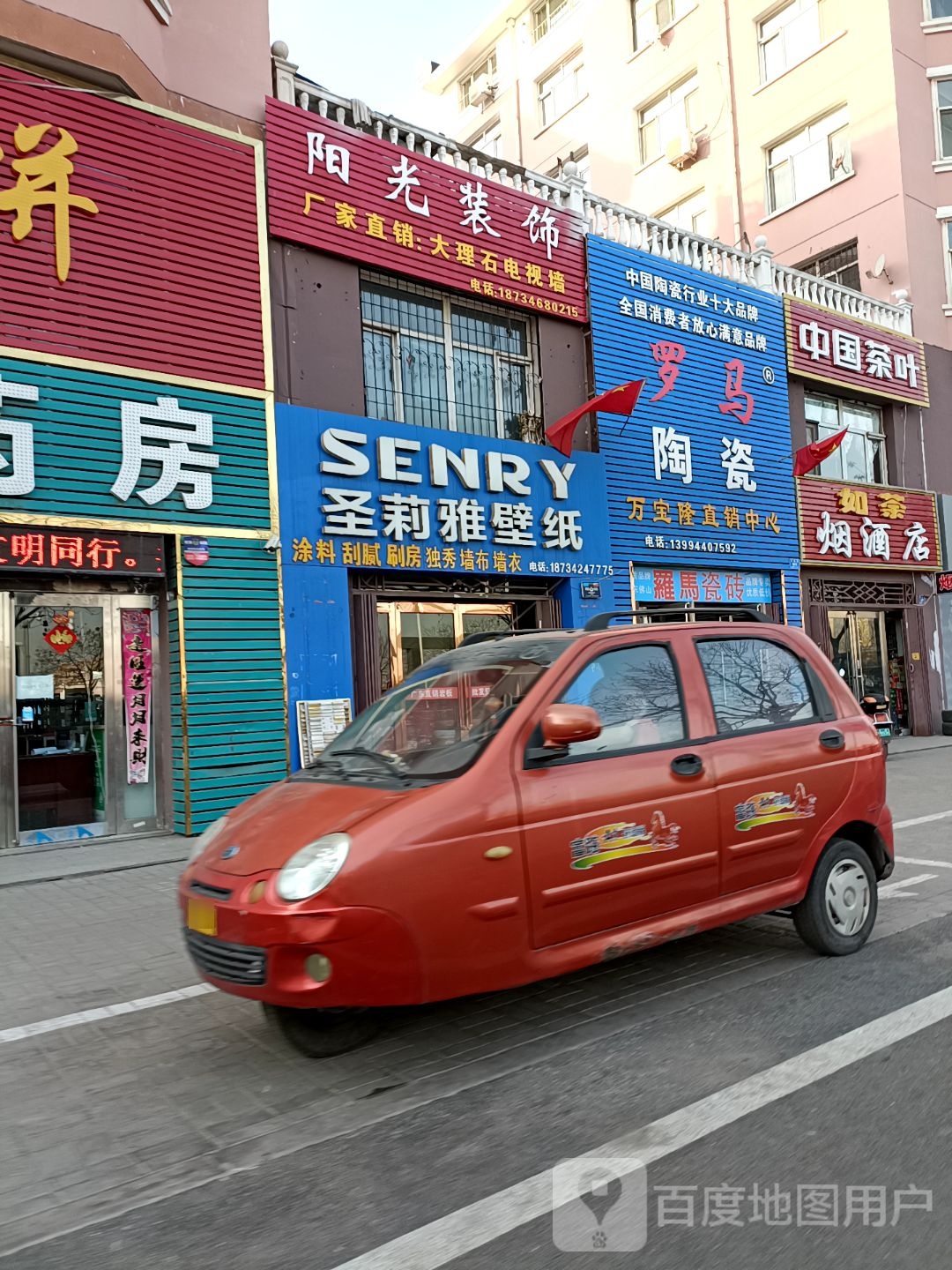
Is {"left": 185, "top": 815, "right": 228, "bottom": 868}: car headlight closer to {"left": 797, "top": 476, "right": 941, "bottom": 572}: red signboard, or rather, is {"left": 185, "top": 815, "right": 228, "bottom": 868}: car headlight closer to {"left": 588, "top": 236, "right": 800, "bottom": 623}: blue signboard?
{"left": 588, "top": 236, "right": 800, "bottom": 623}: blue signboard

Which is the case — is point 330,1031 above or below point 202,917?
below

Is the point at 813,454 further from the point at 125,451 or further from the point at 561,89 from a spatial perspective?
the point at 561,89

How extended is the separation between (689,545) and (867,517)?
5537 millimetres

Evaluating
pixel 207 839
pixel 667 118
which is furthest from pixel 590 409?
pixel 667 118

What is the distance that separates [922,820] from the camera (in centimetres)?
893

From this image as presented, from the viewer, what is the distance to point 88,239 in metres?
9.23

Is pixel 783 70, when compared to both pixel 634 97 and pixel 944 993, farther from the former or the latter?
pixel 944 993

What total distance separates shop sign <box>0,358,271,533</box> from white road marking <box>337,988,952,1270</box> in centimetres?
773

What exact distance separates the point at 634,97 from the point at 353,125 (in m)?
16.7

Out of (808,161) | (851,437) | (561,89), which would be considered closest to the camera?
(851,437)

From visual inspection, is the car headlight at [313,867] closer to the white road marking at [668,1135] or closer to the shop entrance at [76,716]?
the white road marking at [668,1135]

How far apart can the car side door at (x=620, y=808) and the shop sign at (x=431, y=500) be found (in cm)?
674

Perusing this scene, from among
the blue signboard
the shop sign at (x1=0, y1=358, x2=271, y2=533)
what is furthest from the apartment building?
the shop sign at (x1=0, y1=358, x2=271, y2=533)

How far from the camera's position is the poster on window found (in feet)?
31.3
